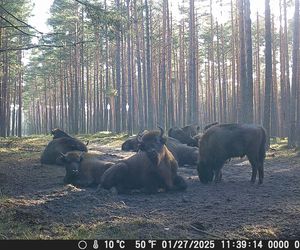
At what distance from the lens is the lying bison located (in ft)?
52.4

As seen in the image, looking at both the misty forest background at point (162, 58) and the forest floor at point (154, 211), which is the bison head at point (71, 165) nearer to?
the forest floor at point (154, 211)

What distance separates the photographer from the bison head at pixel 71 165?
458 inches

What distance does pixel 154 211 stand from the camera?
7.80 m

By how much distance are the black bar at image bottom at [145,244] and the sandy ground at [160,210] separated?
373 mm

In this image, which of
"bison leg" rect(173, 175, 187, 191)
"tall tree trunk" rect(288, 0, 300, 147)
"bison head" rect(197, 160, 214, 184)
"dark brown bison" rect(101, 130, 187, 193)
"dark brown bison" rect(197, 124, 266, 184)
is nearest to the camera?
"dark brown bison" rect(101, 130, 187, 193)

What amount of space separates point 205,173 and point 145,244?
669 centimetres

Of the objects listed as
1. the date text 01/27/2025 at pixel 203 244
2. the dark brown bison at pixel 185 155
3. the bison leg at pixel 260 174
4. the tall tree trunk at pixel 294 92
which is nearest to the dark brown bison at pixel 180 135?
the dark brown bison at pixel 185 155

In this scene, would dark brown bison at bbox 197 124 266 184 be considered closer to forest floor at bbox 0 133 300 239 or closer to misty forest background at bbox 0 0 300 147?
forest floor at bbox 0 133 300 239

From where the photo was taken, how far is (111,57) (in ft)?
175

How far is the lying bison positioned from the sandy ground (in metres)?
3.31

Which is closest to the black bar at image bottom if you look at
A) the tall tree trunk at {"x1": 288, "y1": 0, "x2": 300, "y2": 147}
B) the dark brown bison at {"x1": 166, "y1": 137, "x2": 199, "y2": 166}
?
the dark brown bison at {"x1": 166, "y1": 137, "x2": 199, "y2": 166}

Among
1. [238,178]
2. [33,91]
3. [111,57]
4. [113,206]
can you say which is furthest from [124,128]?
[33,91]

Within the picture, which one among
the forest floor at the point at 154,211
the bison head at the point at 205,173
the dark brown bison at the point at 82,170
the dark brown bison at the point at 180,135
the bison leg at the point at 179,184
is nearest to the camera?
the forest floor at the point at 154,211

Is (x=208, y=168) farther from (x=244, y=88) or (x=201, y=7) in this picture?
(x=201, y=7)
